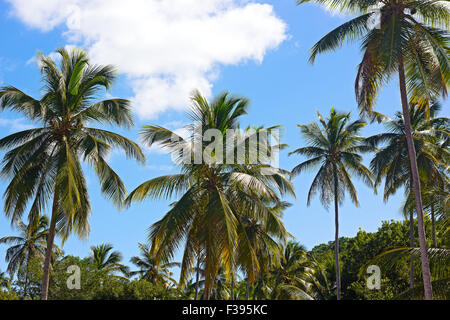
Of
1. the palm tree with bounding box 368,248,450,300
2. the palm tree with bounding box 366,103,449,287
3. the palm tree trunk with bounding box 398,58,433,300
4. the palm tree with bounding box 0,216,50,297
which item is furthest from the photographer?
the palm tree with bounding box 0,216,50,297

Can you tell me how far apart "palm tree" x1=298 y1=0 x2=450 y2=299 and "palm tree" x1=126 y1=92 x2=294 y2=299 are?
401 cm

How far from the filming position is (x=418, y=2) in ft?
50.0

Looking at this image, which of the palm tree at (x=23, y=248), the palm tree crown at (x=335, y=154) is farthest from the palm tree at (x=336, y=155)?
the palm tree at (x=23, y=248)

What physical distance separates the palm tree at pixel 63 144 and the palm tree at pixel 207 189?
59.2 inches

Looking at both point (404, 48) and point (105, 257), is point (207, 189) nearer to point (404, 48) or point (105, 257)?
point (404, 48)

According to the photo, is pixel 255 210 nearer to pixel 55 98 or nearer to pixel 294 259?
pixel 55 98

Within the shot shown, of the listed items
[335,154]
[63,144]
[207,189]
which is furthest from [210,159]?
[335,154]

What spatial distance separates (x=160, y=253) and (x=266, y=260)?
28.4 ft

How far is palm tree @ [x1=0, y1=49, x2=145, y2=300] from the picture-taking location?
1648 centimetres

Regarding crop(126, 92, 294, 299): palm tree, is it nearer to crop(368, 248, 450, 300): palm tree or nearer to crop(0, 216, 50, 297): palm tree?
crop(368, 248, 450, 300): palm tree

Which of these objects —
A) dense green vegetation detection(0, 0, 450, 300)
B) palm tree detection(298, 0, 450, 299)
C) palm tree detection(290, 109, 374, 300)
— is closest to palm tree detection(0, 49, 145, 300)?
dense green vegetation detection(0, 0, 450, 300)

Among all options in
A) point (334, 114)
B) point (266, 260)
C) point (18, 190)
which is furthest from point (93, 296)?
point (334, 114)
